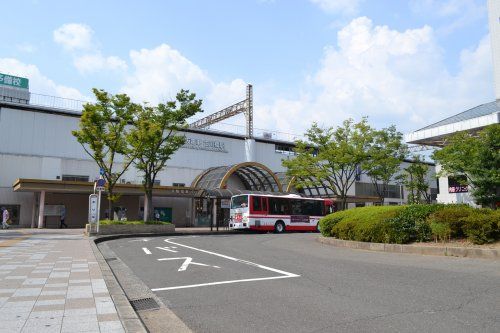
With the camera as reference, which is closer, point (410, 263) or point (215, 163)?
point (410, 263)

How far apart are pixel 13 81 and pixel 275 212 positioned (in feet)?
98.9

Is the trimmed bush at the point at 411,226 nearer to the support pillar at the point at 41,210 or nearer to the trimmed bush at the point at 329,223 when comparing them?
the trimmed bush at the point at 329,223

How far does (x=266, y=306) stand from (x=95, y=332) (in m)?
2.45

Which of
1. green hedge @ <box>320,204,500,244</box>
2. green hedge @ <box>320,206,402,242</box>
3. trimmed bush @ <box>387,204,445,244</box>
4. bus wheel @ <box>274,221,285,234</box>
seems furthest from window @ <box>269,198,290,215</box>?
trimmed bush @ <box>387,204,445,244</box>

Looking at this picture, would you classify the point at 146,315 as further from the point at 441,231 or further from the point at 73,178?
the point at 73,178

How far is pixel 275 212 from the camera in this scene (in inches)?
1086

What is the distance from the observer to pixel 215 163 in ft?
142

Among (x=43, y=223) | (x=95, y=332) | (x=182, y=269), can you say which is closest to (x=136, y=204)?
(x=43, y=223)

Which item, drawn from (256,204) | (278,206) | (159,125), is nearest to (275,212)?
(278,206)

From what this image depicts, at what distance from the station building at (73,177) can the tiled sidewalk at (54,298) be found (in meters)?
19.7

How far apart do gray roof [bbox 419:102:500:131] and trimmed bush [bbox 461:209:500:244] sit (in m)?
17.9

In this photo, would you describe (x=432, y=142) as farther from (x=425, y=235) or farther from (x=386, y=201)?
(x=386, y=201)

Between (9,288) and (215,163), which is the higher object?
(215,163)

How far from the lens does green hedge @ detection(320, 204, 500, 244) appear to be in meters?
11.6
